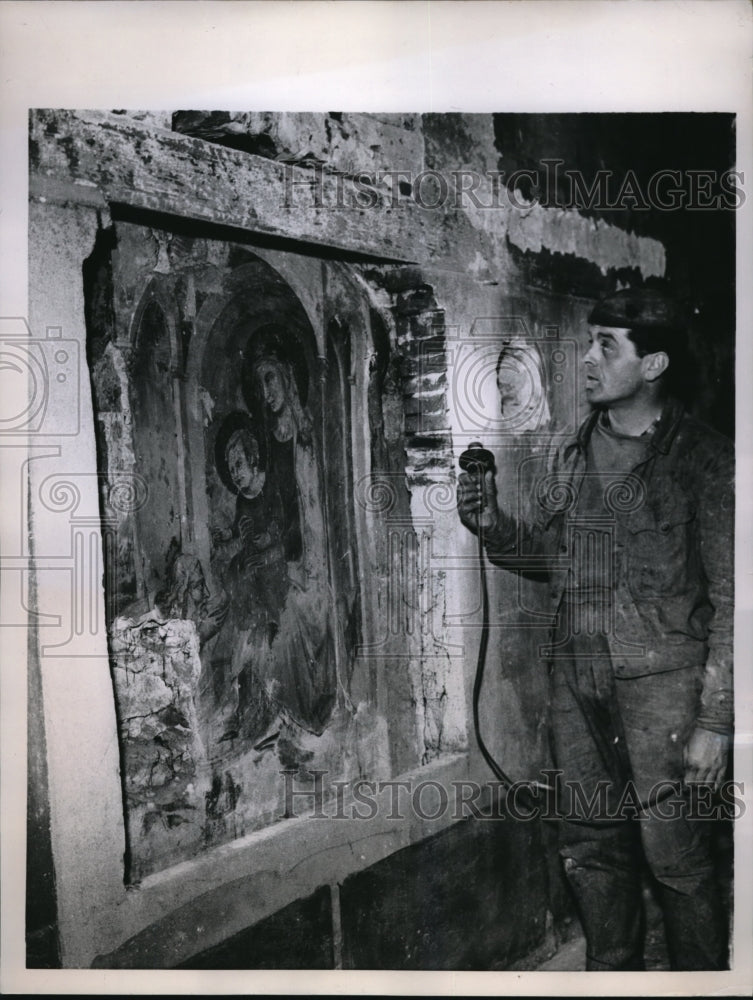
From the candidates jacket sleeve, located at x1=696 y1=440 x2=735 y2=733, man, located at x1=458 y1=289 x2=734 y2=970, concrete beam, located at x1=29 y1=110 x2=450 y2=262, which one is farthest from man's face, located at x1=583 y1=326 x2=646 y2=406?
concrete beam, located at x1=29 y1=110 x2=450 y2=262

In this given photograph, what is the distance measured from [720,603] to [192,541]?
1.49m

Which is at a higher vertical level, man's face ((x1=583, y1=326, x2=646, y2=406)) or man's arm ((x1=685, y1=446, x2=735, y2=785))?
man's face ((x1=583, y1=326, x2=646, y2=406))

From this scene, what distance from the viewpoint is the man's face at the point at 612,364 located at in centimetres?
278

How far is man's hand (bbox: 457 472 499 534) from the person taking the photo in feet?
9.11

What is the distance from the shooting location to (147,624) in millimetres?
2643

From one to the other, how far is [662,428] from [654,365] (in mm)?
181

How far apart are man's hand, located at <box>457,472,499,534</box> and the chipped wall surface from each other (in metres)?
0.04

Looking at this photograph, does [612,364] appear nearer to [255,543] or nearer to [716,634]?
[716,634]

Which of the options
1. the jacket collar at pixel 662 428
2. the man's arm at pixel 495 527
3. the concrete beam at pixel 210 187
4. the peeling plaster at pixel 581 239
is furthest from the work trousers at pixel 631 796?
the concrete beam at pixel 210 187

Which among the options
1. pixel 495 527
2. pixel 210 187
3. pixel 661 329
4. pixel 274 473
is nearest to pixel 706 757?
pixel 495 527

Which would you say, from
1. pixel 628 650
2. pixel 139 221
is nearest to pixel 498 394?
pixel 628 650

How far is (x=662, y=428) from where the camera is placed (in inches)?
110

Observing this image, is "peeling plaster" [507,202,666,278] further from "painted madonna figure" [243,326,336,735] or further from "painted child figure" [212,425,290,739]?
"painted child figure" [212,425,290,739]

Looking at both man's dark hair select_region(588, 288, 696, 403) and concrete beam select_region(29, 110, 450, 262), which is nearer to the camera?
concrete beam select_region(29, 110, 450, 262)
